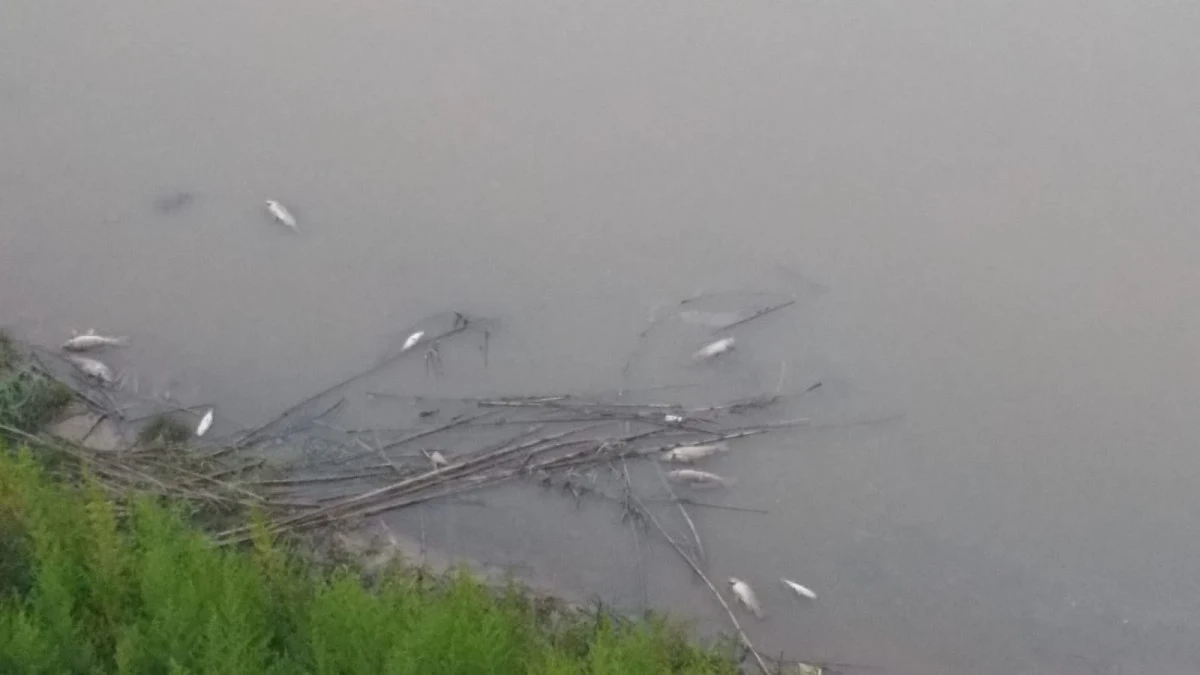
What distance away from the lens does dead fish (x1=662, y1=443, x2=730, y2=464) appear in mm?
3463

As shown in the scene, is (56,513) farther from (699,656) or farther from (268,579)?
(699,656)

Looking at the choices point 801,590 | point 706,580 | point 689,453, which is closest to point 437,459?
point 689,453

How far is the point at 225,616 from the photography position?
2602mm

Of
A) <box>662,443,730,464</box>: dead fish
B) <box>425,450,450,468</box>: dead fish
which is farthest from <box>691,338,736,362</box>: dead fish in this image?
<box>425,450,450,468</box>: dead fish

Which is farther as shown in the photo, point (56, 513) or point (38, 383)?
point (38, 383)

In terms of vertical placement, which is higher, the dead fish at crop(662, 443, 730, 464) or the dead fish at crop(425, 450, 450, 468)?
the dead fish at crop(425, 450, 450, 468)

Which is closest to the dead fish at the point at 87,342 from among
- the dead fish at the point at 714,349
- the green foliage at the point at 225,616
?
the green foliage at the point at 225,616

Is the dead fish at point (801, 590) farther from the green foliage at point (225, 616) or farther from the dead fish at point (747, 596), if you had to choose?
the green foliage at point (225, 616)

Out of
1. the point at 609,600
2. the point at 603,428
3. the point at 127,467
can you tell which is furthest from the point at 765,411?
the point at 127,467

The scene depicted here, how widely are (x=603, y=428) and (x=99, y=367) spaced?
182 cm

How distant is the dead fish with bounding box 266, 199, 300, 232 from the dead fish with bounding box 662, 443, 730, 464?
181 cm

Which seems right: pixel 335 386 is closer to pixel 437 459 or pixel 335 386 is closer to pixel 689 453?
pixel 437 459

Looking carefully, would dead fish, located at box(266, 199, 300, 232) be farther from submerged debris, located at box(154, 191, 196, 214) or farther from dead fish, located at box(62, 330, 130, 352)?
dead fish, located at box(62, 330, 130, 352)

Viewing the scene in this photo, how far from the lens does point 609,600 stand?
3309 millimetres
